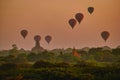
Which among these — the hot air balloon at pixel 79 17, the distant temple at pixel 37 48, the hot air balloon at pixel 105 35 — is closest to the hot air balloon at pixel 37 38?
the distant temple at pixel 37 48

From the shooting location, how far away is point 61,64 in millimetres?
4277

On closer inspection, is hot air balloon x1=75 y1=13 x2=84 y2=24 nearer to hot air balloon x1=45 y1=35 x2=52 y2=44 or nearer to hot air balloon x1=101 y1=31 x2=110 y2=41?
hot air balloon x1=101 y1=31 x2=110 y2=41

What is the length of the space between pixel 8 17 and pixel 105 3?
1.36 m

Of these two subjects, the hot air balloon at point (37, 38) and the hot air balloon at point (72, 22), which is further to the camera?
the hot air balloon at point (37, 38)

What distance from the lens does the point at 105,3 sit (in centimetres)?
467

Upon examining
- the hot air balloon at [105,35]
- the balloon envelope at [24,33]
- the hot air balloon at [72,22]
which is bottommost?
the hot air balloon at [105,35]

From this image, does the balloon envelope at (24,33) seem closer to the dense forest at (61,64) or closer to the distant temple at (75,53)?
the dense forest at (61,64)

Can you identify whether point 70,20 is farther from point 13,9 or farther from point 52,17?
point 13,9

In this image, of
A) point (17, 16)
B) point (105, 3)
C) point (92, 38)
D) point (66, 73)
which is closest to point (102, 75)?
point (66, 73)

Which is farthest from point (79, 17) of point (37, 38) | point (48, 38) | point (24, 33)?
point (24, 33)

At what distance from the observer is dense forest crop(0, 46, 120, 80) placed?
13.4ft

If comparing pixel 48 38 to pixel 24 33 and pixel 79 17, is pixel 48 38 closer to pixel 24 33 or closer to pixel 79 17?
pixel 24 33

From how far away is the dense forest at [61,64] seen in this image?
4.07m

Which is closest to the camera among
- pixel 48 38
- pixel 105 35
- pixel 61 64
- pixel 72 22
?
pixel 61 64
